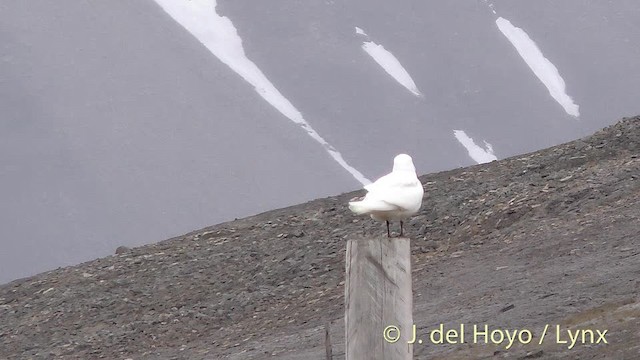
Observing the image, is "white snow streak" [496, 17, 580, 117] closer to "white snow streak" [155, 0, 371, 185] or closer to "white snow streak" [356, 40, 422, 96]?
"white snow streak" [356, 40, 422, 96]

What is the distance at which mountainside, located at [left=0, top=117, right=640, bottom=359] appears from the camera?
17125mm

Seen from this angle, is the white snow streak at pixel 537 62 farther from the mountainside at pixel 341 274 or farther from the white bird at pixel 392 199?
the white bird at pixel 392 199

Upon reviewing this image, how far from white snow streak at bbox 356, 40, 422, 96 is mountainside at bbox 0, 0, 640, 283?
0.19 meters

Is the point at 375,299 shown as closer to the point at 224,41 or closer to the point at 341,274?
the point at 341,274

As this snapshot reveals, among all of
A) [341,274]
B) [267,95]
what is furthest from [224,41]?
[341,274]

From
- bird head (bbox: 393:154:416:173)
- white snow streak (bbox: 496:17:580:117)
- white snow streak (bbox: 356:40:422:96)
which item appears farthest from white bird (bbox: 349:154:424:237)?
white snow streak (bbox: 496:17:580:117)

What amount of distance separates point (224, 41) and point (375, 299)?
9762 cm

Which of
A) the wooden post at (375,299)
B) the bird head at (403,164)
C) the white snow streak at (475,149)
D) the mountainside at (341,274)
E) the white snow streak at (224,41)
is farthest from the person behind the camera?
the white snow streak at (224,41)

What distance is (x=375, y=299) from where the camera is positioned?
6777mm

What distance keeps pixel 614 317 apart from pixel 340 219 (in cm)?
1348

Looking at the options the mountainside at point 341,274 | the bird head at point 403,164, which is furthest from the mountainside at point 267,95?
the bird head at point 403,164

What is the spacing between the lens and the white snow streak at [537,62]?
97.2 meters

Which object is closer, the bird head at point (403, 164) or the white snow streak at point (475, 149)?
the bird head at point (403, 164)

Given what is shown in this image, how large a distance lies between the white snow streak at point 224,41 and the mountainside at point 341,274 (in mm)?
58855
